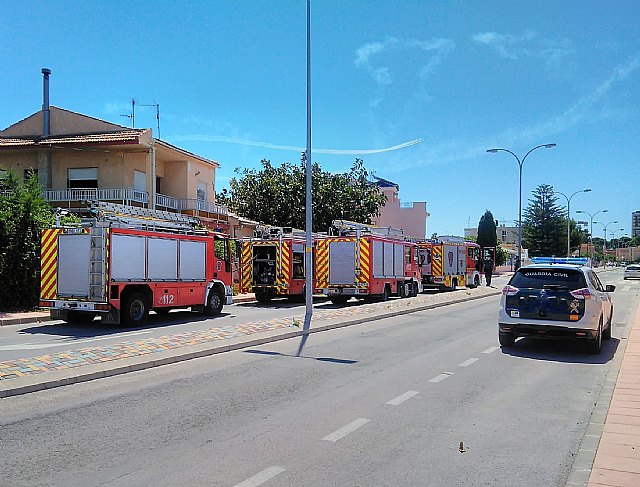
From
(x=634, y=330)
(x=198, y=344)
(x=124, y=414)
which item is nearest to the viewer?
(x=124, y=414)

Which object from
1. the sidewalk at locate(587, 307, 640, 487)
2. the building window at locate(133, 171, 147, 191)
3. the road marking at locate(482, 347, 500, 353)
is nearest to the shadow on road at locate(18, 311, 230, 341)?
the road marking at locate(482, 347, 500, 353)

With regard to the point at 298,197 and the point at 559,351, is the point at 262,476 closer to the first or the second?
the point at 559,351

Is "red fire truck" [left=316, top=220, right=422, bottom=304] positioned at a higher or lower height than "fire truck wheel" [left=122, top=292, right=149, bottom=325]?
higher

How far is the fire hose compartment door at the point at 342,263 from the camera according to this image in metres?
23.6

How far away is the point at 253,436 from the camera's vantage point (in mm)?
6172

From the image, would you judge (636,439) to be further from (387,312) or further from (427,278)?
(427,278)

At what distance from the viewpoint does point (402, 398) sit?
26.0 feet

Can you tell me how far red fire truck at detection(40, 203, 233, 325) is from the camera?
14.9m

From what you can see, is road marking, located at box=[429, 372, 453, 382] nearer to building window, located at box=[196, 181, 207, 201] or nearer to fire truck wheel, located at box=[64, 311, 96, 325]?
fire truck wheel, located at box=[64, 311, 96, 325]

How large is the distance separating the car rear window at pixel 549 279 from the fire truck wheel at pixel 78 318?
10915 millimetres

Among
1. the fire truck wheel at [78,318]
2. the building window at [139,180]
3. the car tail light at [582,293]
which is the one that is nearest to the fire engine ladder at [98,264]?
the fire truck wheel at [78,318]

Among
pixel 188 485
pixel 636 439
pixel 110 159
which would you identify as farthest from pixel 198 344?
pixel 110 159

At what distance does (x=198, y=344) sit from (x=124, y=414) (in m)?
4.73

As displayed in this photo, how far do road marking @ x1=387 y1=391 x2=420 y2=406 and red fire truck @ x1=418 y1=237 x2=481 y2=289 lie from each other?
884 inches
